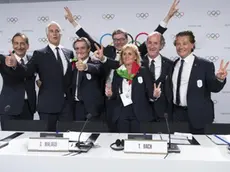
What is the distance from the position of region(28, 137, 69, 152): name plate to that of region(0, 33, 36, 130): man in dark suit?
1.34 meters

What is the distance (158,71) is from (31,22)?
2.20 metres

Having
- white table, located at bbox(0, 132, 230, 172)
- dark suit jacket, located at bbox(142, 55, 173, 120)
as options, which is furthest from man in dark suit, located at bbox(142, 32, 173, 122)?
white table, located at bbox(0, 132, 230, 172)

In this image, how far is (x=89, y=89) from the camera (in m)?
2.70

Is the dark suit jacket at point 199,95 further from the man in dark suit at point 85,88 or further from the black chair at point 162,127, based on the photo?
the man in dark suit at point 85,88

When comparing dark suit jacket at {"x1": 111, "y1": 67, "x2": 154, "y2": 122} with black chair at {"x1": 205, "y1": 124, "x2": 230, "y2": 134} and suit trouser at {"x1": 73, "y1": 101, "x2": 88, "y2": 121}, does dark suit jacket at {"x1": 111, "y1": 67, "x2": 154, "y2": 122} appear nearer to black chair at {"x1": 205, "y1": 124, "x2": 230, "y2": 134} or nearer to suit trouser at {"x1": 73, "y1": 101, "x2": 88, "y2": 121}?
suit trouser at {"x1": 73, "y1": 101, "x2": 88, "y2": 121}

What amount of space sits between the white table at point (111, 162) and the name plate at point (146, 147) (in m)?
0.04

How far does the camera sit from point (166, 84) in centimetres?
262

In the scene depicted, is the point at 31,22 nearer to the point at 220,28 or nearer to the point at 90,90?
the point at 90,90

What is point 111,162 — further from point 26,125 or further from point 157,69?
point 157,69

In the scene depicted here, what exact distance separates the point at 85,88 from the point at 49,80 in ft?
1.40

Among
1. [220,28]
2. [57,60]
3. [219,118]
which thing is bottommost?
[219,118]

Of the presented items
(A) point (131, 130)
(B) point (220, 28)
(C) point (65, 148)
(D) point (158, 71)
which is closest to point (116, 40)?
(D) point (158, 71)

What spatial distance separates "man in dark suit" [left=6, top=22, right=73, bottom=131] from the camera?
9.04 feet

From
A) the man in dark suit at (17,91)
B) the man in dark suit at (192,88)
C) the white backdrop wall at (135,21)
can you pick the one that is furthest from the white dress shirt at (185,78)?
the man in dark suit at (17,91)
